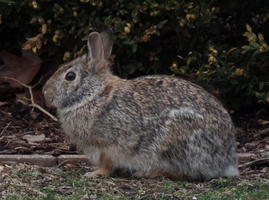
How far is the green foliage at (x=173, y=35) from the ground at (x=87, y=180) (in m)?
0.53

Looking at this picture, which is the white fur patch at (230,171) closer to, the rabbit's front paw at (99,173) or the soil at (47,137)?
the soil at (47,137)

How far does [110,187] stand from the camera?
623cm

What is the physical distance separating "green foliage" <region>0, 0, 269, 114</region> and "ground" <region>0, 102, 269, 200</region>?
1.73 ft

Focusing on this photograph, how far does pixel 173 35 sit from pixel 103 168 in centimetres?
237

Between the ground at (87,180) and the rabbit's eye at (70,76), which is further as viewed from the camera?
the rabbit's eye at (70,76)

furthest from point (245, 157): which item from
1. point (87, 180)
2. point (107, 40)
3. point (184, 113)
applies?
point (87, 180)

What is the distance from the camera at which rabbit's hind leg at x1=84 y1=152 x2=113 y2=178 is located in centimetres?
670

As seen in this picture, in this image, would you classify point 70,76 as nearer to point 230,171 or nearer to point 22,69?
point 230,171

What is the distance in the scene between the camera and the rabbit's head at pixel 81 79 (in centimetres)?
682

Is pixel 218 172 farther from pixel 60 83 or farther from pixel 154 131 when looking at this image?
pixel 60 83

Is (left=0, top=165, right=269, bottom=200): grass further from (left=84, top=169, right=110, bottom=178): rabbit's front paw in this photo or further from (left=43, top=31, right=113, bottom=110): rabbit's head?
(left=43, top=31, right=113, bottom=110): rabbit's head

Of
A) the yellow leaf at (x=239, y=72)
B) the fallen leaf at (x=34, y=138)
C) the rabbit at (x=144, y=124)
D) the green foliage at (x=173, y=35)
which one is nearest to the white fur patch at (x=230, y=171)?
the rabbit at (x=144, y=124)

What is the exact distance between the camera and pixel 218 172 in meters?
6.84

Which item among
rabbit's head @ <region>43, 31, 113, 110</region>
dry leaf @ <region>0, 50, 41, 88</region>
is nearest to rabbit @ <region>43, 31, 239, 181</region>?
rabbit's head @ <region>43, 31, 113, 110</region>
